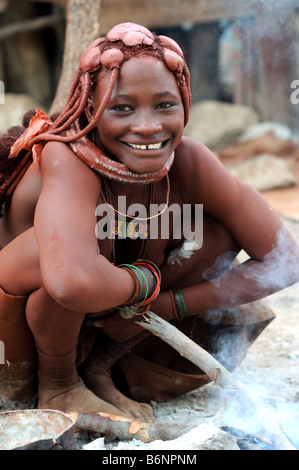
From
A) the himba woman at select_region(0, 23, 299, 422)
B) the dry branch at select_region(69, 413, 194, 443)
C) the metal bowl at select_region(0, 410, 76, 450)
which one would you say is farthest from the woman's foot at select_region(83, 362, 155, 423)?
the metal bowl at select_region(0, 410, 76, 450)

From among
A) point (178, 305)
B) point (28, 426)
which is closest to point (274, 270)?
point (178, 305)

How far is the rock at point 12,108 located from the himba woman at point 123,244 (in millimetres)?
6855

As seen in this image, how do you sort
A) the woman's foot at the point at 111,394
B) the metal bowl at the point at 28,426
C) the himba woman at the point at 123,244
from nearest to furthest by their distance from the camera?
the metal bowl at the point at 28,426 < the himba woman at the point at 123,244 < the woman's foot at the point at 111,394

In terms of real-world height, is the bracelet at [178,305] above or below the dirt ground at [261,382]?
above

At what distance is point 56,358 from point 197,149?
3.14ft

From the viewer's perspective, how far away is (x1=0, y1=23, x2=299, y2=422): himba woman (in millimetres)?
2066

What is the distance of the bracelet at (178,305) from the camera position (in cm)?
250

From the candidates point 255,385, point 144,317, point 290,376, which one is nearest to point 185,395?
point 255,385

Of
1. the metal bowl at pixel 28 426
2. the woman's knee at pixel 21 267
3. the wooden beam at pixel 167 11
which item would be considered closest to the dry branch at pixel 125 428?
the metal bowl at pixel 28 426

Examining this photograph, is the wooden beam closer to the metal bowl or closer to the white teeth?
the white teeth

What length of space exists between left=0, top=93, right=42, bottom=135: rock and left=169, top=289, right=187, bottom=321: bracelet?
693 centimetres

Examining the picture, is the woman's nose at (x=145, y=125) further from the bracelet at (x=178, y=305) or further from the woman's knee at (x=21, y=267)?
the bracelet at (x=178, y=305)

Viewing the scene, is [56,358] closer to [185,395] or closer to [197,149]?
[185,395]
